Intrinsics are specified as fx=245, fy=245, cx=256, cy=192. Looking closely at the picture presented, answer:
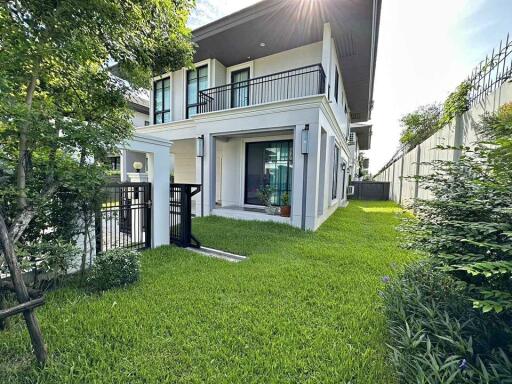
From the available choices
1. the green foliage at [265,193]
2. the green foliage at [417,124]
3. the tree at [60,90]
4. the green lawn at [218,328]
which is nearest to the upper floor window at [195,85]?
the green foliage at [265,193]

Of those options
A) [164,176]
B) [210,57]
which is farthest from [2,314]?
[210,57]

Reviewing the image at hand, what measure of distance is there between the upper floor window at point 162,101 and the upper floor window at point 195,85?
131 cm

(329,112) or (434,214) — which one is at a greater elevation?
(329,112)

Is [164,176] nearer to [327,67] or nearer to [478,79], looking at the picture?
[327,67]

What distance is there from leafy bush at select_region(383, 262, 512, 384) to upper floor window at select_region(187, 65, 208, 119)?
9729 millimetres

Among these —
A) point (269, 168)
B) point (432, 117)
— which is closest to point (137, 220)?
point (269, 168)

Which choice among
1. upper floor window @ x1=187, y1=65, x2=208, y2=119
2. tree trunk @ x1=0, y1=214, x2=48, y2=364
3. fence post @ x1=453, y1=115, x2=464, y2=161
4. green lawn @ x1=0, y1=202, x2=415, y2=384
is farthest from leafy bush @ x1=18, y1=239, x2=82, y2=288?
fence post @ x1=453, y1=115, x2=464, y2=161

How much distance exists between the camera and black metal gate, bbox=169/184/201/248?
550 cm

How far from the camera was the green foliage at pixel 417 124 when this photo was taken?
15.2 m

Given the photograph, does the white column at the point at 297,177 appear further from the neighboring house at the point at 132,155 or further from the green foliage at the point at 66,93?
the green foliage at the point at 66,93

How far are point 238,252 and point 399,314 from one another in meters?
3.31

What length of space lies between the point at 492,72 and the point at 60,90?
7.22 meters

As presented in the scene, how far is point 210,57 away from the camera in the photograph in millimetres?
9414

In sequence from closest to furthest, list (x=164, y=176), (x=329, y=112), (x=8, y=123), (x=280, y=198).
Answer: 1. (x=8, y=123)
2. (x=164, y=176)
3. (x=329, y=112)
4. (x=280, y=198)
